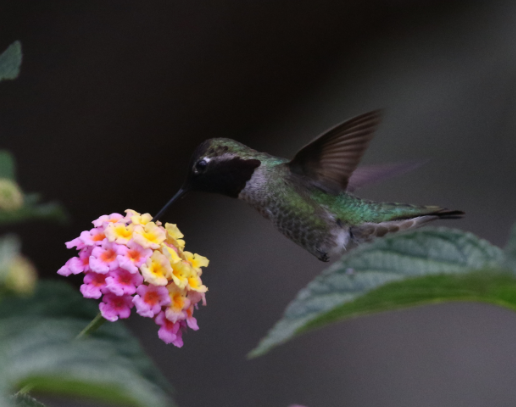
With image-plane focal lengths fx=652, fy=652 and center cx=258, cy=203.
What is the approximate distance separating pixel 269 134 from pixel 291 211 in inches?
86.6

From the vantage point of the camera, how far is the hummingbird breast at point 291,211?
1.60 metres

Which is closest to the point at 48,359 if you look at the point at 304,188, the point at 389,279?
the point at 389,279

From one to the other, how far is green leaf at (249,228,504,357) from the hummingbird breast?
81 centimetres

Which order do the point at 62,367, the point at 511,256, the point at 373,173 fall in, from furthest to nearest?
the point at 373,173, the point at 511,256, the point at 62,367

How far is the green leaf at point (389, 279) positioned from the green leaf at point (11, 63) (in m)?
0.60

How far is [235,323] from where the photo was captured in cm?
340

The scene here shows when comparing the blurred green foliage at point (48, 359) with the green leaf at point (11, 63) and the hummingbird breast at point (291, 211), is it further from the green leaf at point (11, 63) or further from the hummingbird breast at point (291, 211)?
the hummingbird breast at point (291, 211)

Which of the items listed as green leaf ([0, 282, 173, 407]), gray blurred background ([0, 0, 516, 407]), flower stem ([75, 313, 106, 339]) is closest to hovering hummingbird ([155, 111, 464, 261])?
flower stem ([75, 313, 106, 339])

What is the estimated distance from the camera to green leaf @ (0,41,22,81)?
3.35 ft

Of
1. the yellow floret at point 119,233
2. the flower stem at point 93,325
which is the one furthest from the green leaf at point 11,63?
the flower stem at point 93,325

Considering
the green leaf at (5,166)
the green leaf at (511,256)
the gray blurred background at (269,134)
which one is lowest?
the gray blurred background at (269,134)

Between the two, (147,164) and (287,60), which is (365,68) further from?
(147,164)

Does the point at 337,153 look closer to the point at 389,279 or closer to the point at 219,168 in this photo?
the point at 219,168

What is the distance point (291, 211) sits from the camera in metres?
1.60
